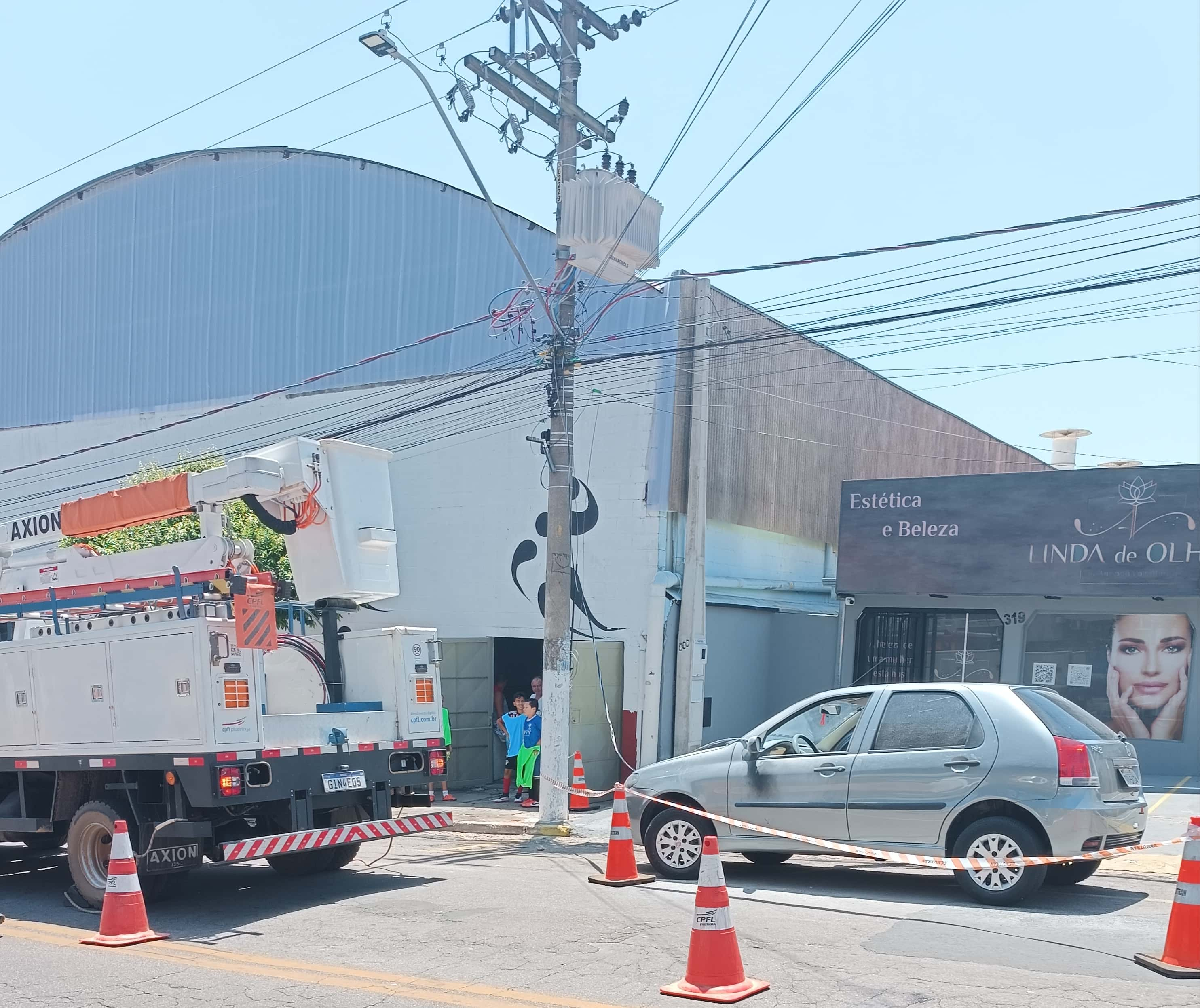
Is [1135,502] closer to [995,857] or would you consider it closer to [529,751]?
[529,751]

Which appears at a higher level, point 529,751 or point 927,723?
point 927,723

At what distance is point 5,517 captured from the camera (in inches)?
1110

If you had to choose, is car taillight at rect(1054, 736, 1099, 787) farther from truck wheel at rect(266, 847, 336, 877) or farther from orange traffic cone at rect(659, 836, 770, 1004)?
truck wheel at rect(266, 847, 336, 877)

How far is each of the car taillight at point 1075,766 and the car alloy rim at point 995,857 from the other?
A: 1.86ft

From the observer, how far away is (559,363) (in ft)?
46.3

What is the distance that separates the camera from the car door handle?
9.20 metres

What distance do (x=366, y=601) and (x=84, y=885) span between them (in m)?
3.01

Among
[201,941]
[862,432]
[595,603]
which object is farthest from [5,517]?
[201,941]

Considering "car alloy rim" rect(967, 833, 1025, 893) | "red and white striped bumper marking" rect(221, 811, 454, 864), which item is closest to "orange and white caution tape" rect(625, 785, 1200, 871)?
"car alloy rim" rect(967, 833, 1025, 893)

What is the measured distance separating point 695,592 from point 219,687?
8.15 metres

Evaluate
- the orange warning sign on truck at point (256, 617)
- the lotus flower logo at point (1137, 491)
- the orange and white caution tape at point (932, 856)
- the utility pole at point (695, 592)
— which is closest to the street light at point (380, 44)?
the utility pole at point (695, 592)

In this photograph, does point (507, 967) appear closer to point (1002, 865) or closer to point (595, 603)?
point (1002, 865)

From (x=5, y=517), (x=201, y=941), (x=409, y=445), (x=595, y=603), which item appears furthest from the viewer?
(x=5, y=517)

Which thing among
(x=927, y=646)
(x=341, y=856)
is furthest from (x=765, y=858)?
(x=927, y=646)
